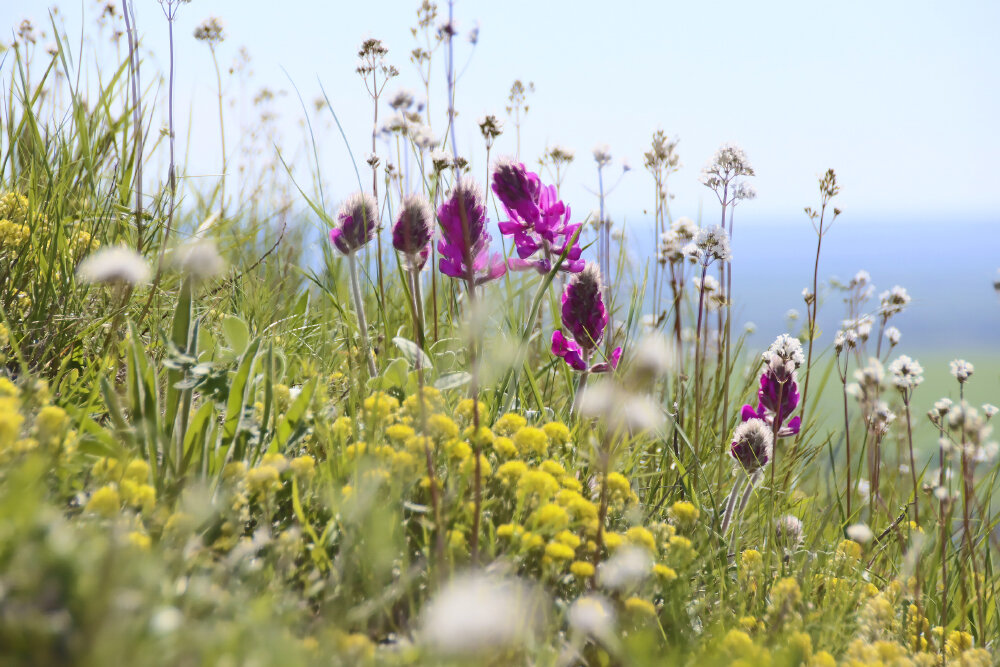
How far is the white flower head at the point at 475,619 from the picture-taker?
92 centimetres

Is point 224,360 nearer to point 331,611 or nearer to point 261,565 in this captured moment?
point 261,565

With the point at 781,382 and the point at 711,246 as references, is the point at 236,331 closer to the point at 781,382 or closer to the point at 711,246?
the point at 711,246

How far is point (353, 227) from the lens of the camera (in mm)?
2209

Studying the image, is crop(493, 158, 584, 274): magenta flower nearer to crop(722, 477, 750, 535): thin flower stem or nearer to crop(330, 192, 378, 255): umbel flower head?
crop(330, 192, 378, 255): umbel flower head

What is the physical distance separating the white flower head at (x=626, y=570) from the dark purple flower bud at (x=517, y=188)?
3.66 ft

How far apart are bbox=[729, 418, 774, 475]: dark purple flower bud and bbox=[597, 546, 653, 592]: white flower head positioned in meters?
0.64

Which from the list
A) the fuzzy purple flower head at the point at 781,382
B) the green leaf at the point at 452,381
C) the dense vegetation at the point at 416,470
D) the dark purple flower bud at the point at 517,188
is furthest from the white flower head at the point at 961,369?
the green leaf at the point at 452,381

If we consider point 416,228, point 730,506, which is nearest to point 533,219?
point 416,228

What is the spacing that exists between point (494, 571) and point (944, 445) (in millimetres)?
1318

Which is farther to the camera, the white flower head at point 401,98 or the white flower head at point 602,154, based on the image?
the white flower head at point 602,154

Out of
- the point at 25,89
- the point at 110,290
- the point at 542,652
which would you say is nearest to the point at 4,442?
the point at 542,652

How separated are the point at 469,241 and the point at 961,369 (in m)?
1.62

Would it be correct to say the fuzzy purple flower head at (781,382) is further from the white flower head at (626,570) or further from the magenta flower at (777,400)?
the white flower head at (626,570)

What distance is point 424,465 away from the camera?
1617 millimetres
